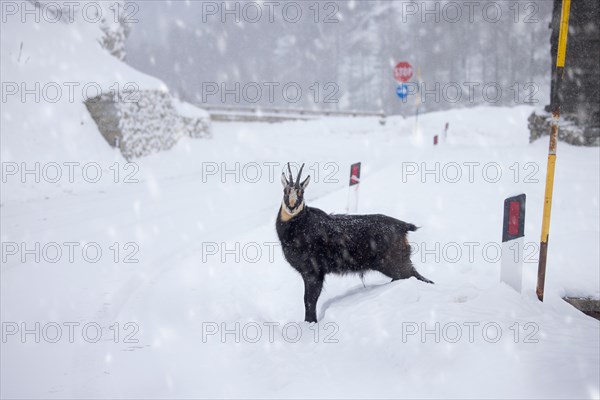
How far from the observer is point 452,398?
2.94 metres

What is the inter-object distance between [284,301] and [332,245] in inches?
50.8

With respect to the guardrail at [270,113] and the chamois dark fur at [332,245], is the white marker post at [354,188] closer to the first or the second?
the chamois dark fur at [332,245]

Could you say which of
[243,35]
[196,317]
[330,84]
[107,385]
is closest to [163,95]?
[196,317]

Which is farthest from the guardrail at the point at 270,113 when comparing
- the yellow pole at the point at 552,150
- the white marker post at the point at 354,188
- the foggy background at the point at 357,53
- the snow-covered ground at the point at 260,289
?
the yellow pole at the point at 552,150

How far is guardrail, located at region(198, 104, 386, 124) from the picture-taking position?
3284cm

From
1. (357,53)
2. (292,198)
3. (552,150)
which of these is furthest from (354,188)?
Answer: (357,53)

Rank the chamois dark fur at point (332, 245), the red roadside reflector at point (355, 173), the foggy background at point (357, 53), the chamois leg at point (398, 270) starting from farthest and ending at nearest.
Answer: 1. the foggy background at point (357, 53)
2. the red roadside reflector at point (355, 173)
3. the chamois leg at point (398, 270)
4. the chamois dark fur at point (332, 245)

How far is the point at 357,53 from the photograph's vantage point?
64.5m

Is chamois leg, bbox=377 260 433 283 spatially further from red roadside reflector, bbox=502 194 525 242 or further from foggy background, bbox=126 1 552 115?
foggy background, bbox=126 1 552 115

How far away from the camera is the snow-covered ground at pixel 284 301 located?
341 cm

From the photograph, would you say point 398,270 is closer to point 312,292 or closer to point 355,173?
point 312,292

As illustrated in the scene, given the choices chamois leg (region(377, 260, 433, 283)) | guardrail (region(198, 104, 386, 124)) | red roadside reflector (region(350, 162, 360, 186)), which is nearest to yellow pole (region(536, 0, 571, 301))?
chamois leg (region(377, 260, 433, 283))

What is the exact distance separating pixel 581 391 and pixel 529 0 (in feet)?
180

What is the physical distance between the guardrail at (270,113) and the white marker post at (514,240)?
27438mm
